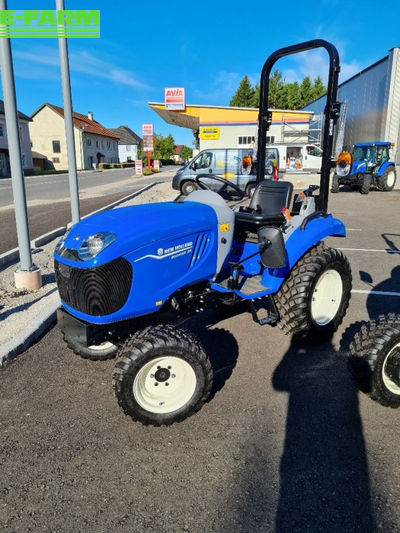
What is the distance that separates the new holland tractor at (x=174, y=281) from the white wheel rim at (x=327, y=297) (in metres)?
0.02

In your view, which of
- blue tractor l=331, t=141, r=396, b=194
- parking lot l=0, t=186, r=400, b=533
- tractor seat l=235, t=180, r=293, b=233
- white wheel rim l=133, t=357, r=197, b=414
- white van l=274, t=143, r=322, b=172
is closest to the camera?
parking lot l=0, t=186, r=400, b=533

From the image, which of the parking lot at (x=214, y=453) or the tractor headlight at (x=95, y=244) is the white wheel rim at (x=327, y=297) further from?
the tractor headlight at (x=95, y=244)

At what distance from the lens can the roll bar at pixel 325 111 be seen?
335 centimetres

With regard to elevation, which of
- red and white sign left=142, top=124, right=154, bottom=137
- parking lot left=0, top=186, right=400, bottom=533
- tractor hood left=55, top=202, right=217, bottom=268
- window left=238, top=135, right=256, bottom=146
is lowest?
parking lot left=0, top=186, right=400, bottom=533

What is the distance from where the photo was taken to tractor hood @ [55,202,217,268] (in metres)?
2.47

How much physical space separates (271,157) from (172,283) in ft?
42.0

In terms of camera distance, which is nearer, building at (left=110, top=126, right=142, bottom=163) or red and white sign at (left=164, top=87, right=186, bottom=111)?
red and white sign at (left=164, top=87, right=186, bottom=111)

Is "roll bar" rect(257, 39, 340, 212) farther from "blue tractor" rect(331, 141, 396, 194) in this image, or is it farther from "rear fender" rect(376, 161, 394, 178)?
"rear fender" rect(376, 161, 394, 178)

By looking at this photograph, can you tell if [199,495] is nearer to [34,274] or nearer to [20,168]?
[34,274]

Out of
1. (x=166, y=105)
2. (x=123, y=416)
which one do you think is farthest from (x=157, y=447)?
(x=166, y=105)

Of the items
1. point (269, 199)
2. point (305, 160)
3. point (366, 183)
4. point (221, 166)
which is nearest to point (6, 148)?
point (305, 160)

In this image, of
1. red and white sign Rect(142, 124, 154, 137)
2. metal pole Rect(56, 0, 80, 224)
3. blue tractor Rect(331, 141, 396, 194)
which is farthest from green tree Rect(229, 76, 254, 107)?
metal pole Rect(56, 0, 80, 224)

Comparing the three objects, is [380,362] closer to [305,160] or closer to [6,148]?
[305,160]

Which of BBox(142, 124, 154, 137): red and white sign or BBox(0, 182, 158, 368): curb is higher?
BBox(142, 124, 154, 137): red and white sign
